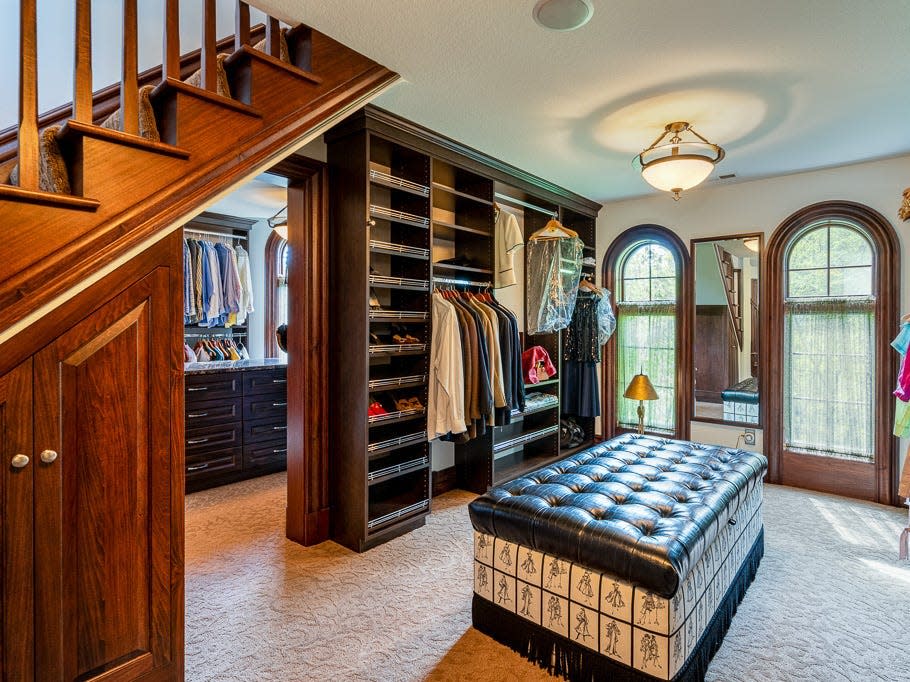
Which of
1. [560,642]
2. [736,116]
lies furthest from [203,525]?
[736,116]

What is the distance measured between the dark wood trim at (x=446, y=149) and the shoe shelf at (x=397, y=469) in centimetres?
201

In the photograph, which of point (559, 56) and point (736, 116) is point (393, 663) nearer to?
point (559, 56)

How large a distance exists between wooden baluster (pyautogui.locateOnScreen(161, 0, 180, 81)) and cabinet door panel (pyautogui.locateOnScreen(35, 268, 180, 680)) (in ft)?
1.99

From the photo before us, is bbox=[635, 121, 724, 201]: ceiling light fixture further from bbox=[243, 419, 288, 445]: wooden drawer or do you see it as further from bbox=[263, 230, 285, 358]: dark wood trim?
bbox=[263, 230, 285, 358]: dark wood trim

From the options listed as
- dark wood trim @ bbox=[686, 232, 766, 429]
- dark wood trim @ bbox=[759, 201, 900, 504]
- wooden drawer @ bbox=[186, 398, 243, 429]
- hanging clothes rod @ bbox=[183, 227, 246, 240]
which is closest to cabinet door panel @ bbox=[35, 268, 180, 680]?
wooden drawer @ bbox=[186, 398, 243, 429]

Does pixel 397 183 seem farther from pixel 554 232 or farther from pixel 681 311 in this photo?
pixel 681 311

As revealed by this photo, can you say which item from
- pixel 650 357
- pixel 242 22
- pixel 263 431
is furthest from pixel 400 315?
pixel 650 357

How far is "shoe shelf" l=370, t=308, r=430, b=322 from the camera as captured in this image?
295 centimetres

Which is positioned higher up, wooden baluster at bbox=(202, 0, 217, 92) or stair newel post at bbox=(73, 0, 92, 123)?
wooden baluster at bbox=(202, 0, 217, 92)

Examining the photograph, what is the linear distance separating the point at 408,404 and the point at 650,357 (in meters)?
2.87

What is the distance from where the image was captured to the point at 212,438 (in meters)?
3.97

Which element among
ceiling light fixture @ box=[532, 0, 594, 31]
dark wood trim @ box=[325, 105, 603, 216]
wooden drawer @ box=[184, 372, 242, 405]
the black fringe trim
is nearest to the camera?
the black fringe trim

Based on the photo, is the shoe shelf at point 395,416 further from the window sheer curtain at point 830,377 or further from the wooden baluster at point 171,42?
the window sheer curtain at point 830,377

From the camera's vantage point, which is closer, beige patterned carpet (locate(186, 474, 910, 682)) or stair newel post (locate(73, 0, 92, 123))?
stair newel post (locate(73, 0, 92, 123))
